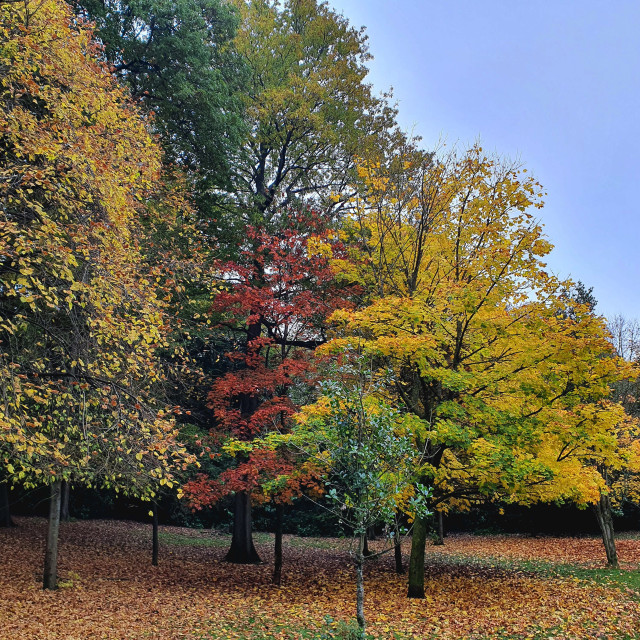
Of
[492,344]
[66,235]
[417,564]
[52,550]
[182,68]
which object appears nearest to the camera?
[66,235]

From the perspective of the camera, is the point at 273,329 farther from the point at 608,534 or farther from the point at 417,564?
the point at 608,534

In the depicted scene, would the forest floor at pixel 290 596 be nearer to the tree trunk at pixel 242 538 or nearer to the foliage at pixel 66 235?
the tree trunk at pixel 242 538

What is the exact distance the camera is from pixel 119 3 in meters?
12.0

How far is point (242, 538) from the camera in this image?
15.4 metres

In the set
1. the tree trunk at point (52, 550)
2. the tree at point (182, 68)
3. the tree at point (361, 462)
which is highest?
the tree at point (182, 68)

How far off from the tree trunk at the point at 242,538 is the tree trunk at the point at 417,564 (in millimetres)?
6161

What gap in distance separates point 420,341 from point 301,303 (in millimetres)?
3917

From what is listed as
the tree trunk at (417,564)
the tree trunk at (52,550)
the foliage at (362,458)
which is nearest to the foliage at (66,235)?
the foliage at (362,458)

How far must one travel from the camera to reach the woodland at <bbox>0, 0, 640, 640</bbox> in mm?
6816

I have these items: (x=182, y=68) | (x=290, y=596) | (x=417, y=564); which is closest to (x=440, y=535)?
(x=417, y=564)

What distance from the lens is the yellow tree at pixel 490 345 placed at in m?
9.37

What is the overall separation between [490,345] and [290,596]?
22.7 ft

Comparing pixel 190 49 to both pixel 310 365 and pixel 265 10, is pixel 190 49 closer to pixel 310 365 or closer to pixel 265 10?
pixel 265 10

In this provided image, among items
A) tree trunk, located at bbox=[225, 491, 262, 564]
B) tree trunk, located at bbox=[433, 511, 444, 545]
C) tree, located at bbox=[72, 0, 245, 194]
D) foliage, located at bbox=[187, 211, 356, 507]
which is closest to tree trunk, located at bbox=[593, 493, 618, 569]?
foliage, located at bbox=[187, 211, 356, 507]
